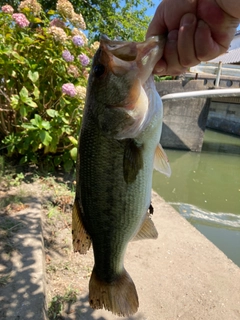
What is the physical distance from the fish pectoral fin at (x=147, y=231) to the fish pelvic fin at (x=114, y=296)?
274mm

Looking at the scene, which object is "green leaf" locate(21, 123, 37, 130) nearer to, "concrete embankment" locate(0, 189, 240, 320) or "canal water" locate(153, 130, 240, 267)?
"concrete embankment" locate(0, 189, 240, 320)

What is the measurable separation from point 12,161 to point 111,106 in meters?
4.29

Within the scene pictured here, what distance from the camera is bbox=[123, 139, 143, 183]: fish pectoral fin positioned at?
61.3 inches

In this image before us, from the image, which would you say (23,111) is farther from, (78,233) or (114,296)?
(114,296)

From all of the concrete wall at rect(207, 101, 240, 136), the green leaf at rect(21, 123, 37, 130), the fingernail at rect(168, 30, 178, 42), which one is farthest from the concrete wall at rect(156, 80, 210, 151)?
the fingernail at rect(168, 30, 178, 42)

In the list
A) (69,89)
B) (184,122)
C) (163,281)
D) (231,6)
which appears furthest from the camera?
(184,122)

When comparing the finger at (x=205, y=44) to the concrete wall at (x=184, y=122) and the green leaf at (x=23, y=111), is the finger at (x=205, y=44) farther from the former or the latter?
the concrete wall at (x=184, y=122)

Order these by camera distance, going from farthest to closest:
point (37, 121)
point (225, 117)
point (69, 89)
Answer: point (225, 117) < point (37, 121) < point (69, 89)

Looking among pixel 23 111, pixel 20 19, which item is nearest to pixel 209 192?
pixel 23 111

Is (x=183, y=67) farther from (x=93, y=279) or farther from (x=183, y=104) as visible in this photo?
(x=183, y=104)

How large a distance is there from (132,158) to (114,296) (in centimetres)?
83

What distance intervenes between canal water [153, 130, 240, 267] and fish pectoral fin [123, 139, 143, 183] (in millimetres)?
4844

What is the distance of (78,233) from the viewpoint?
5.63ft

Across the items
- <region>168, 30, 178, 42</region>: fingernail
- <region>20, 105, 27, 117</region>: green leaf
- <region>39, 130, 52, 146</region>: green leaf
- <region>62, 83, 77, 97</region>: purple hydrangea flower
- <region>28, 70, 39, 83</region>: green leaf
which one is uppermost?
<region>168, 30, 178, 42</region>: fingernail
